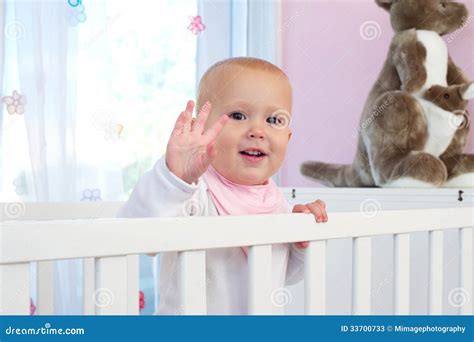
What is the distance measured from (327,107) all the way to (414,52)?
49 centimetres

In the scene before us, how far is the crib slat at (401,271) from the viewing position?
38.5 inches

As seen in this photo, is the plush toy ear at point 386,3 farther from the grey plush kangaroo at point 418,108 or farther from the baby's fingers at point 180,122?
the baby's fingers at point 180,122

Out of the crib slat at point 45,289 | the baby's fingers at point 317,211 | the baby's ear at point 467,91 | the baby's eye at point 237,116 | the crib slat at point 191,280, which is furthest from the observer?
the baby's ear at point 467,91

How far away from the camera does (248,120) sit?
928 millimetres

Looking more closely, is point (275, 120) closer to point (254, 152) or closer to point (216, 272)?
point (254, 152)

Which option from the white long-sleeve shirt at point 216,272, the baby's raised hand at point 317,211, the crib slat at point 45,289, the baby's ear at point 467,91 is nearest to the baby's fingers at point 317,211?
the baby's raised hand at point 317,211

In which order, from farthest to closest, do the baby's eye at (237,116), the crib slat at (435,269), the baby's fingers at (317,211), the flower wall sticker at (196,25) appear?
the flower wall sticker at (196,25), the crib slat at (435,269), the baby's eye at (237,116), the baby's fingers at (317,211)

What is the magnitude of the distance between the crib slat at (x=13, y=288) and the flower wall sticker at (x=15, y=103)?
107 cm

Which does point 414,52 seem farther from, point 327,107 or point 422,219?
point 422,219

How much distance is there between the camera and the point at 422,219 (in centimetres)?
100

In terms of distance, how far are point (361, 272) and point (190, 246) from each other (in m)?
0.30

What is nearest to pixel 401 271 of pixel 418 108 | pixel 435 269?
pixel 435 269

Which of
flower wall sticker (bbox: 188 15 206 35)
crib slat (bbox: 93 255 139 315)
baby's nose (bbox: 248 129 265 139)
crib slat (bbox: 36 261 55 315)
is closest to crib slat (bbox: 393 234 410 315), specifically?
baby's nose (bbox: 248 129 265 139)

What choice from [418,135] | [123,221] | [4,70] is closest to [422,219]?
[123,221]
